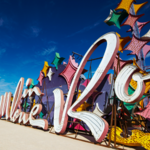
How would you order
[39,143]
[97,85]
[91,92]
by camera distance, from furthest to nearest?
[91,92] → [97,85] → [39,143]

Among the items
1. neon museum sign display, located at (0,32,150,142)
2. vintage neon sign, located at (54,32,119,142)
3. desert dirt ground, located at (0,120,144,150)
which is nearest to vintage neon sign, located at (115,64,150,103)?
neon museum sign display, located at (0,32,150,142)

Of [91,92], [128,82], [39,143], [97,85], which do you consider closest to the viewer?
[128,82]

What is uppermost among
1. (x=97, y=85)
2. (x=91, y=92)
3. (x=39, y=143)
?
(x=97, y=85)

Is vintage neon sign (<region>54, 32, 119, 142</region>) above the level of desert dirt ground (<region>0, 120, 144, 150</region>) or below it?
above

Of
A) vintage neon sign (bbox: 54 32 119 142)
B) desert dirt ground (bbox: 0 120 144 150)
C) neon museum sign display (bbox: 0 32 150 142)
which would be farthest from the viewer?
vintage neon sign (bbox: 54 32 119 142)

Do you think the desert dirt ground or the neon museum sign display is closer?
the desert dirt ground

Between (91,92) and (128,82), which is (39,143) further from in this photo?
(128,82)

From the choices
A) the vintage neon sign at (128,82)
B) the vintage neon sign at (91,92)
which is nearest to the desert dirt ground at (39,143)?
the vintage neon sign at (91,92)

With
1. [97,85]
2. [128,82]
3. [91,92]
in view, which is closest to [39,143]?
[91,92]

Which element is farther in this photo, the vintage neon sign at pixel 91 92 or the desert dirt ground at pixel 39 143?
the vintage neon sign at pixel 91 92

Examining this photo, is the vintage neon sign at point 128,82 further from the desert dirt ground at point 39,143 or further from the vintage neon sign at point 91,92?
the desert dirt ground at point 39,143

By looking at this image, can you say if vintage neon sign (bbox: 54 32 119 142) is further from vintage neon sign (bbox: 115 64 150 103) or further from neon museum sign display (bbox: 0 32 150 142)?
vintage neon sign (bbox: 115 64 150 103)

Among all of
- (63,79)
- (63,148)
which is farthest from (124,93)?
(63,79)

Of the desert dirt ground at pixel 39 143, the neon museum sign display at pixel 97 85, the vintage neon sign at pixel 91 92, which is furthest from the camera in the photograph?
the vintage neon sign at pixel 91 92
